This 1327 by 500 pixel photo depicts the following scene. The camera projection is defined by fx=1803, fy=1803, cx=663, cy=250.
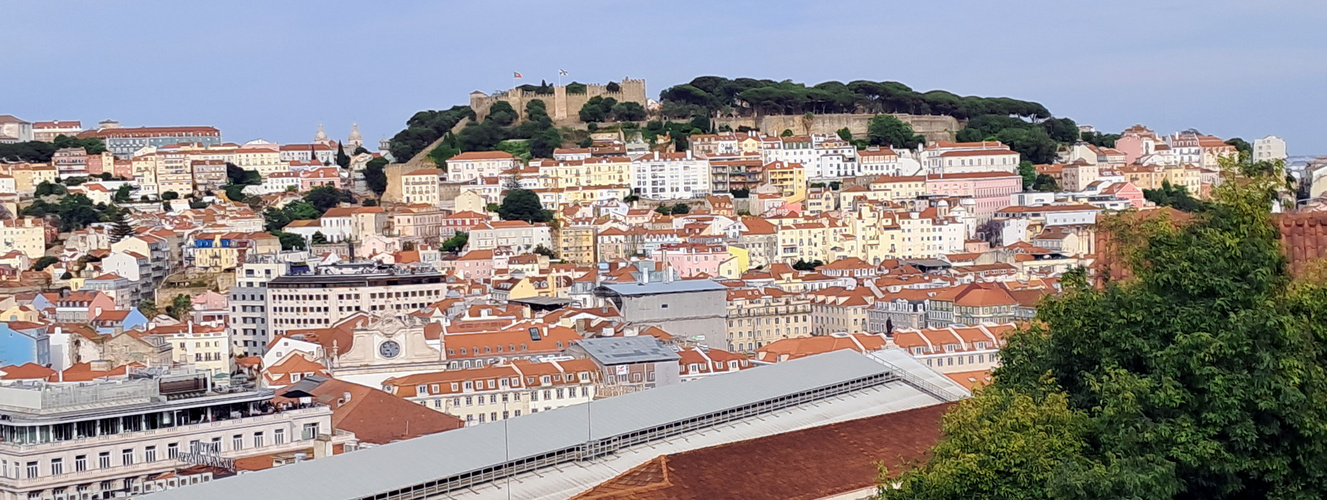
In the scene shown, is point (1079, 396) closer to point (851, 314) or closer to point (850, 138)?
point (851, 314)

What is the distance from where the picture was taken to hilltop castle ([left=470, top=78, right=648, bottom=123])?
66.4m

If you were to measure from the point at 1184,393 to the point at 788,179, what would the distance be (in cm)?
5148

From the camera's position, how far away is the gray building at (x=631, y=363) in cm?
2702

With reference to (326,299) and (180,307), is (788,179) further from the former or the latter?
(326,299)

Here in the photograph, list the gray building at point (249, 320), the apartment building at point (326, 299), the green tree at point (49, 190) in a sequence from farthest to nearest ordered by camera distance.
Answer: the green tree at point (49, 190) → the gray building at point (249, 320) → the apartment building at point (326, 299)

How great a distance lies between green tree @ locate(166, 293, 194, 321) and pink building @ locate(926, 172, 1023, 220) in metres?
24.3

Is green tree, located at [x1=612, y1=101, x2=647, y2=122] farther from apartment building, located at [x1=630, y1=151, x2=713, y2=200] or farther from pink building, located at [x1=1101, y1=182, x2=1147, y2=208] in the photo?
pink building, located at [x1=1101, y1=182, x2=1147, y2=208]

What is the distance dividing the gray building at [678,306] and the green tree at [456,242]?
43.0 ft

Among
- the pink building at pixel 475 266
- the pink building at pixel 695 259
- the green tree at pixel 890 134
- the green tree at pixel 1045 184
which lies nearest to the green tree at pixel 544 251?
the pink building at pixel 475 266

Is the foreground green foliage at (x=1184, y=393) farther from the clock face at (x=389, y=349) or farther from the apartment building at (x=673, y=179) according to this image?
the apartment building at (x=673, y=179)

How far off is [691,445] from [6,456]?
7.94 meters

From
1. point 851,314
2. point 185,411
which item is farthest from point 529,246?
point 185,411

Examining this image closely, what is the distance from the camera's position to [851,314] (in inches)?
1518

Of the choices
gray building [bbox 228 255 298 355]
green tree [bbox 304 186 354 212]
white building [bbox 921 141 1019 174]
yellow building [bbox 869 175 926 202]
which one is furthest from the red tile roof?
white building [bbox 921 141 1019 174]
